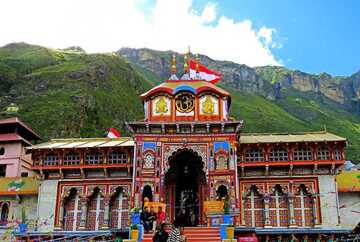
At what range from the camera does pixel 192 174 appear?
32438 mm

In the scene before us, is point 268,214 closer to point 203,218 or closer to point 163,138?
point 203,218

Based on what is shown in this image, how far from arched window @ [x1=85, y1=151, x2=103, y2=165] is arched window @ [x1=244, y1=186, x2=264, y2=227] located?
438 inches

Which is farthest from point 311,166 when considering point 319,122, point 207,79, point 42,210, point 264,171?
point 319,122

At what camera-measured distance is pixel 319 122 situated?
14838 centimetres

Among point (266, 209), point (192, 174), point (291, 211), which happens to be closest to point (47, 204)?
point (192, 174)

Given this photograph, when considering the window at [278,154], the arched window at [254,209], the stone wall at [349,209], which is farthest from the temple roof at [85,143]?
the stone wall at [349,209]

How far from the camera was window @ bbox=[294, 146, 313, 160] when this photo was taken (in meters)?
30.6

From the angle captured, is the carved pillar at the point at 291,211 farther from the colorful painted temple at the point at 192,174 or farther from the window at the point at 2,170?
the window at the point at 2,170

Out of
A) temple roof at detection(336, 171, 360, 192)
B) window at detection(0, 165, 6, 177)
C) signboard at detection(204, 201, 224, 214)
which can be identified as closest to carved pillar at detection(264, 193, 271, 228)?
signboard at detection(204, 201, 224, 214)

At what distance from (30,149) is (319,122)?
13066 cm

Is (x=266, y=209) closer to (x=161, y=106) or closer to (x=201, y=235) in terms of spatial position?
(x=201, y=235)

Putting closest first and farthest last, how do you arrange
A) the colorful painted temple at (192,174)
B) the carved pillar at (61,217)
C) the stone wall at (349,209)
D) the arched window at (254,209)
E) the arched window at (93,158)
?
the colorful painted temple at (192,174)
the arched window at (254,209)
the stone wall at (349,209)
the carved pillar at (61,217)
the arched window at (93,158)

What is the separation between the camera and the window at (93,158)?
31672 millimetres

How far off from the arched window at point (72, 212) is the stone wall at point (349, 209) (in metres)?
19.0
